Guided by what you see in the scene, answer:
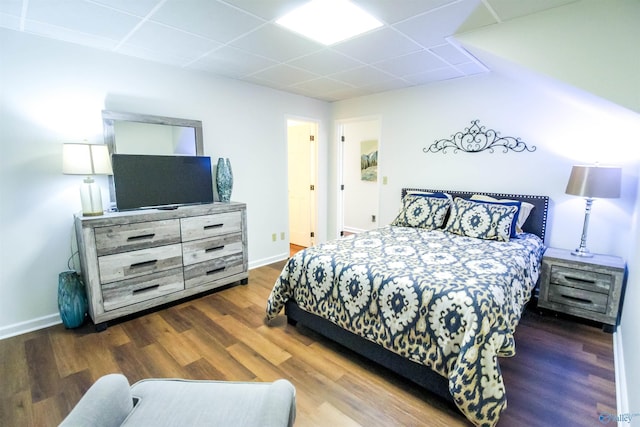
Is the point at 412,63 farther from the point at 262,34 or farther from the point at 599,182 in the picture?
the point at 599,182

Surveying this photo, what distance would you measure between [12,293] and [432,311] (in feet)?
10.5

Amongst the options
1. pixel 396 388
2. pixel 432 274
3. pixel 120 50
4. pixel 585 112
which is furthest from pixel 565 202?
pixel 120 50

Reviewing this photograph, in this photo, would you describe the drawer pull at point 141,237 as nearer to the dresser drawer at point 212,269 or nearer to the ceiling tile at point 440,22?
the dresser drawer at point 212,269

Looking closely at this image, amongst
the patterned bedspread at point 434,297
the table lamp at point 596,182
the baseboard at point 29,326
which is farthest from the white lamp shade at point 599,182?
the baseboard at point 29,326

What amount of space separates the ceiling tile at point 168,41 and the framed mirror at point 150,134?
63 cm

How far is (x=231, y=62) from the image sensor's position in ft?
9.61

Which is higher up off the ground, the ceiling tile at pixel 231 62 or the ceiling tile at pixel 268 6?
the ceiling tile at pixel 231 62

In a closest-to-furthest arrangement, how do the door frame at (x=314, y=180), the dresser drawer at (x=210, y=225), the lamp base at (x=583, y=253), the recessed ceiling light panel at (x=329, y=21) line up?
the recessed ceiling light panel at (x=329, y=21)
the lamp base at (x=583, y=253)
the dresser drawer at (x=210, y=225)
the door frame at (x=314, y=180)

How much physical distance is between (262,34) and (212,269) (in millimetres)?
2242

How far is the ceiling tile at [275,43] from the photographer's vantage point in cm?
225

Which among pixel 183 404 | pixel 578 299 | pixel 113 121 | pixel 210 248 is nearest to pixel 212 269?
Result: pixel 210 248

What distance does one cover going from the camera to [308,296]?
232 cm

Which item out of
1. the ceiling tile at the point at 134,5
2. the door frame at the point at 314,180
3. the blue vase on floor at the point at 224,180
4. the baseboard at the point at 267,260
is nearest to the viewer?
the ceiling tile at the point at 134,5

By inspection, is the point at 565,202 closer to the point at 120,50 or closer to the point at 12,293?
the point at 120,50
